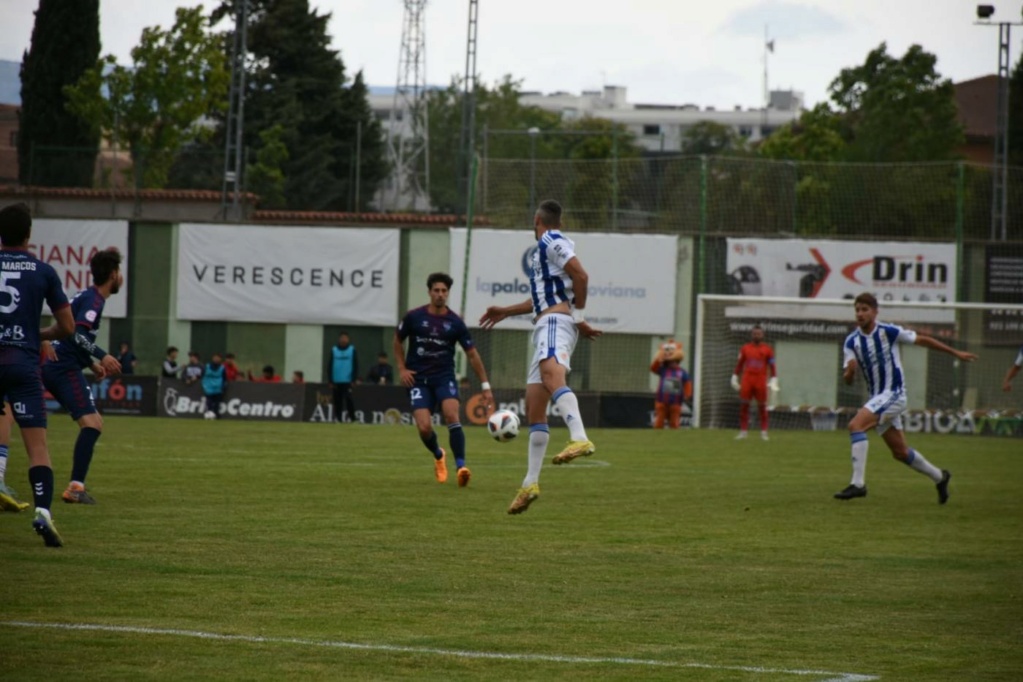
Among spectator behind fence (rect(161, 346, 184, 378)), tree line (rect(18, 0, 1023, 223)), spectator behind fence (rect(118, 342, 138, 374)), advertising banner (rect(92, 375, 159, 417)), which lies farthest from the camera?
tree line (rect(18, 0, 1023, 223))

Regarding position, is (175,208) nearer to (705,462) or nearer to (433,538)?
(705,462)

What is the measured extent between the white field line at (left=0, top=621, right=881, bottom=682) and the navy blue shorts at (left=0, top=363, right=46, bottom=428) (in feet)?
9.08

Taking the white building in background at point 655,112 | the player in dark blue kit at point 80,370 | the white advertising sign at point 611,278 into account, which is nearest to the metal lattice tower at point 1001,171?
the white advertising sign at point 611,278

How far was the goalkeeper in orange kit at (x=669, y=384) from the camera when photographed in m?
31.7

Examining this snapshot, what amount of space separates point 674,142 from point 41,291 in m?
128

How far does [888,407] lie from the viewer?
15781 mm

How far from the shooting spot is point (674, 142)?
135000 millimetres

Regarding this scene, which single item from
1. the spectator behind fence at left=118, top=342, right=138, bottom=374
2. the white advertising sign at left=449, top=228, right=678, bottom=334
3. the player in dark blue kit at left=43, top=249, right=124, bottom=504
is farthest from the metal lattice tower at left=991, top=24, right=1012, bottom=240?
the player in dark blue kit at left=43, top=249, right=124, bottom=504

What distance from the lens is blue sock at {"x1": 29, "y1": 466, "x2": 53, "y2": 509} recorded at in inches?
387

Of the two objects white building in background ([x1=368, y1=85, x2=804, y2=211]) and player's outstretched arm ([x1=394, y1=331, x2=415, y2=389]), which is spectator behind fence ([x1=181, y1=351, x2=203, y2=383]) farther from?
white building in background ([x1=368, y1=85, x2=804, y2=211])

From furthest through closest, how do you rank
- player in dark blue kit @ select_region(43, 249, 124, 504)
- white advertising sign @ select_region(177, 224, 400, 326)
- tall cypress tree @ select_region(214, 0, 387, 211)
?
tall cypress tree @ select_region(214, 0, 387, 211), white advertising sign @ select_region(177, 224, 400, 326), player in dark blue kit @ select_region(43, 249, 124, 504)

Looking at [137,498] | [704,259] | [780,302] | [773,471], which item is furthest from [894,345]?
[704,259]

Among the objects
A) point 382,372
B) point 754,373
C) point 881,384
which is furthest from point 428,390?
point 382,372

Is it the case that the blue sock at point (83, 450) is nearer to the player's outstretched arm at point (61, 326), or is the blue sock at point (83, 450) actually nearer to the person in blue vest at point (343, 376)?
the player's outstretched arm at point (61, 326)
